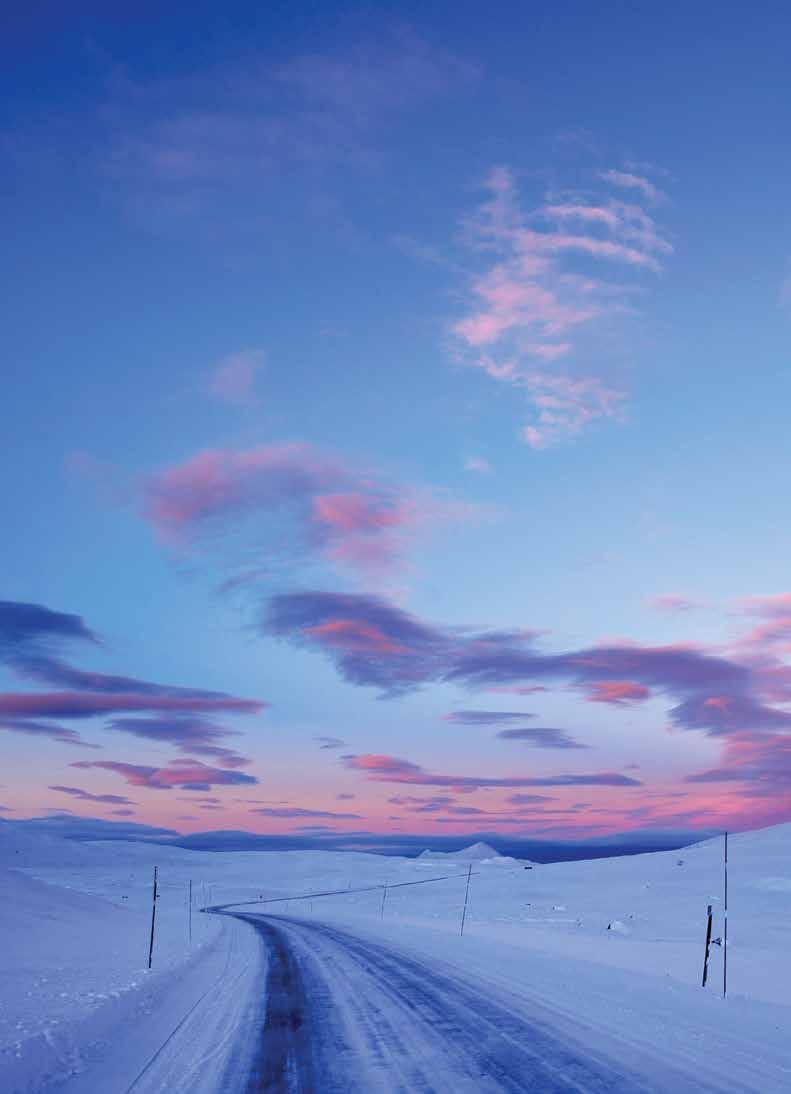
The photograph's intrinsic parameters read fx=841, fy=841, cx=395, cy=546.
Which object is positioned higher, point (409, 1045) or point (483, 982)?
point (409, 1045)

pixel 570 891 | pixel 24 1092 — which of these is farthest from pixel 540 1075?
pixel 570 891

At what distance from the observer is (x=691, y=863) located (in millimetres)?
91438

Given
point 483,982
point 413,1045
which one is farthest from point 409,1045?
point 483,982

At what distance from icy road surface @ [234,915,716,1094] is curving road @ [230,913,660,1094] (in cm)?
1

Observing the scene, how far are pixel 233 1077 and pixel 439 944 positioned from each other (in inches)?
973

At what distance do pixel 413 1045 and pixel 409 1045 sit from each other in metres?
0.06

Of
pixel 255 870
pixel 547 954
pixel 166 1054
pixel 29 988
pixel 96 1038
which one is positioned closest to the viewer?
pixel 166 1054

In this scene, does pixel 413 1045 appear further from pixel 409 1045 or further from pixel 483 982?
pixel 483 982

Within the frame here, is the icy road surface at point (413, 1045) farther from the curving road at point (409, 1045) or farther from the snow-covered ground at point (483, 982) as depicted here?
the snow-covered ground at point (483, 982)

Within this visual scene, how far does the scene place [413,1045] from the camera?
12297mm

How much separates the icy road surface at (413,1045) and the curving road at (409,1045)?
0.01 meters

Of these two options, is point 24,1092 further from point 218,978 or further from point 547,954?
point 547,954

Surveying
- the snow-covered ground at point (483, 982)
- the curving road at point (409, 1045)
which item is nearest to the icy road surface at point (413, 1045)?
the curving road at point (409, 1045)

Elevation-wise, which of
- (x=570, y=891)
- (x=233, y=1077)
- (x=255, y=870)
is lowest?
(x=255, y=870)
